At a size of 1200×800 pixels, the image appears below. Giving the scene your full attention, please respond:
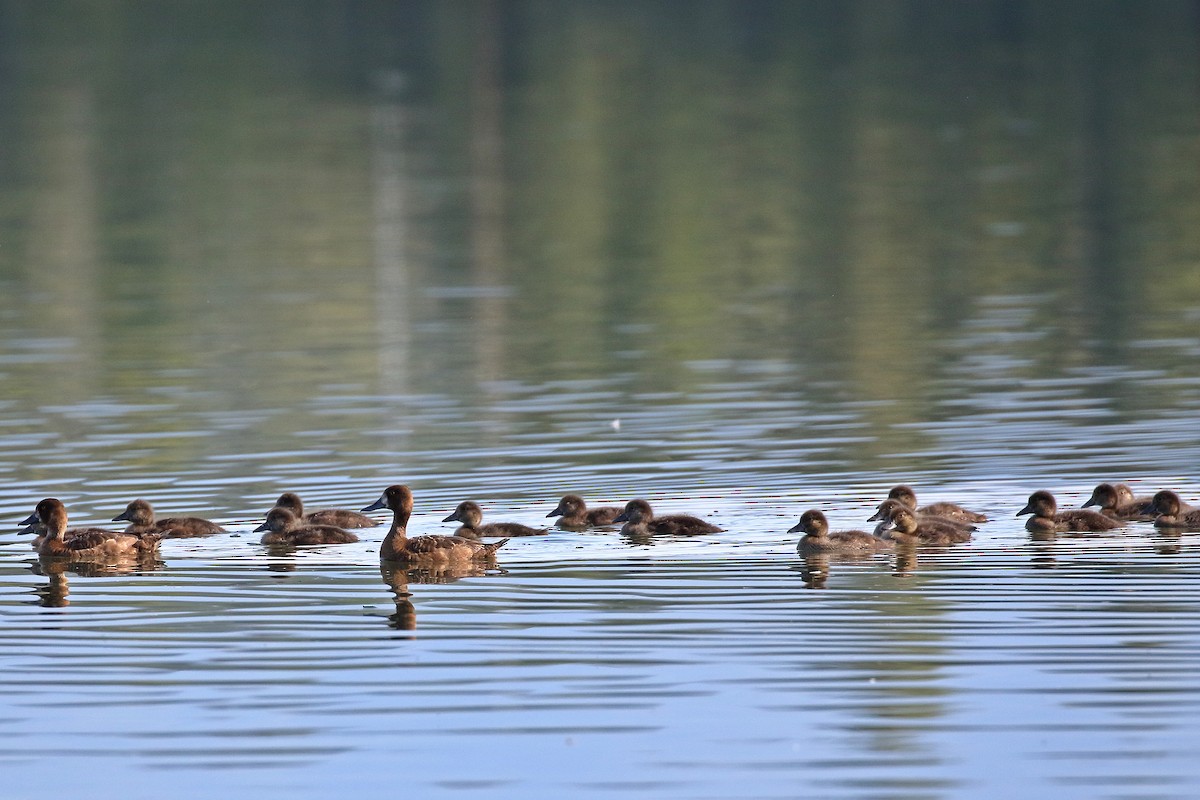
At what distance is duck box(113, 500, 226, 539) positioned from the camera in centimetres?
1780

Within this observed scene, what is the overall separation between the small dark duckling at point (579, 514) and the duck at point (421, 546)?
3.02ft

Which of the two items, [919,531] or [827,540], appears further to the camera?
[919,531]

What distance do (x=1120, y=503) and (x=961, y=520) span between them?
1.20 metres

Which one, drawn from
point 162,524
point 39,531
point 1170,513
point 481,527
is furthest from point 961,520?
point 39,531

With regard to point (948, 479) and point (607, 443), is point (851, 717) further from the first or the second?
point (607, 443)

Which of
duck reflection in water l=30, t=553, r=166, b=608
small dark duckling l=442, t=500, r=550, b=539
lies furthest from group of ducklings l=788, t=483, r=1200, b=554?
duck reflection in water l=30, t=553, r=166, b=608

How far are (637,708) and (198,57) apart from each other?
300ft

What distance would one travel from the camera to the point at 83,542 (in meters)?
17.4

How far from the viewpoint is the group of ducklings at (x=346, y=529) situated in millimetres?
16953

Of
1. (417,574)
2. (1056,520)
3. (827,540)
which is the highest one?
(1056,520)

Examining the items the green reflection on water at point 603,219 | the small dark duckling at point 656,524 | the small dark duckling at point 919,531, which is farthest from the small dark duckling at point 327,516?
the small dark duckling at point 919,531

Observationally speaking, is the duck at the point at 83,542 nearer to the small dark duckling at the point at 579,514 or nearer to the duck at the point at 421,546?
the duck at the point at 421,546

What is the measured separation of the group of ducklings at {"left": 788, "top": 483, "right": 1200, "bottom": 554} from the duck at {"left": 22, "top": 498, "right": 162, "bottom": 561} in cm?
489

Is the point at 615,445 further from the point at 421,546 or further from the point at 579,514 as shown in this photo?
the point at 421,546
